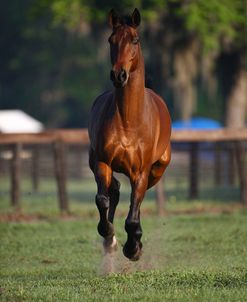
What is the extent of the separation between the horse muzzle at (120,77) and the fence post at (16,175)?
1056 cm

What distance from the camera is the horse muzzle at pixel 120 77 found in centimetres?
955

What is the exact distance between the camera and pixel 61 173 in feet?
63.8

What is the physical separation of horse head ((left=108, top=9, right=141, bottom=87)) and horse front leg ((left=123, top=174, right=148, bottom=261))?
3.62ft

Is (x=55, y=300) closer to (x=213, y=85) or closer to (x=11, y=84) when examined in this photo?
(x=213, y=85)

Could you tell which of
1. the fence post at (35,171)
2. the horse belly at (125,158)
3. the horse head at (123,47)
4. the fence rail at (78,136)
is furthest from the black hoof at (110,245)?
the fence post at (35,171)

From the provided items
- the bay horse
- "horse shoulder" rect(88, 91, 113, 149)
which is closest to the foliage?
"horse shoulder" rect(88, 91, 113, 149)

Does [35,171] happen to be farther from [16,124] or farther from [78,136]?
[16,124]

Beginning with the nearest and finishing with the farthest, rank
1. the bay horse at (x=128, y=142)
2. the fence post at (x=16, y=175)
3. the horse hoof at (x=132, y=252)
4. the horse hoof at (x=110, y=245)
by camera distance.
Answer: the bay horse at (x=128, y=142), the horse hoof at (x=132, y=252), the horse hoof at (x=110, y=245), the fence post at (x=16, y=175)

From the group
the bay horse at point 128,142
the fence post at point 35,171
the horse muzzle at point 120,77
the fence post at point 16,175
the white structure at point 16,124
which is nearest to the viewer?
the horse muzzle at point 120,77

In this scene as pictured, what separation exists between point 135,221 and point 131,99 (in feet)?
3.81

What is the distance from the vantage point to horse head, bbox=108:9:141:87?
9617 millimetres

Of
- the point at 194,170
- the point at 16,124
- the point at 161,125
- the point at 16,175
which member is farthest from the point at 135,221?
the point at 16,124

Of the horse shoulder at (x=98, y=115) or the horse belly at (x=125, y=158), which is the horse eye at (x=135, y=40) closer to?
the horse shoulder at (x=98, y=115)

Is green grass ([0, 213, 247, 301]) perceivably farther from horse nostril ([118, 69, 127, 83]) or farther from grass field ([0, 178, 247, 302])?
horse nostril ([118, 69, 127, 83])
